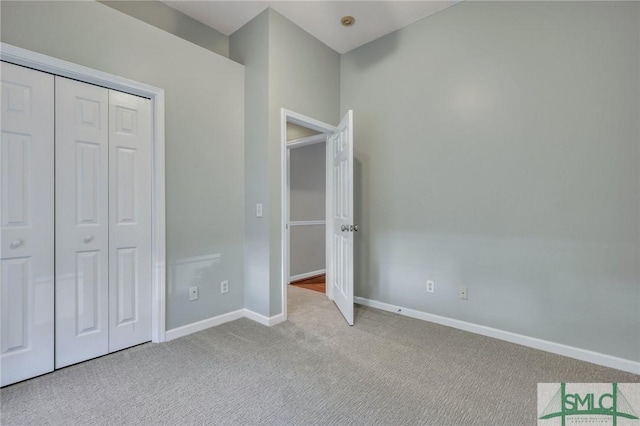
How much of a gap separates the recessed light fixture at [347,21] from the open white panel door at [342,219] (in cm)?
92

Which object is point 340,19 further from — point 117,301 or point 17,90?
point 117,301

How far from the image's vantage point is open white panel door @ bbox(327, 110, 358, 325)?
2816mm

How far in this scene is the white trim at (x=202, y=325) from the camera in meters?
2.50

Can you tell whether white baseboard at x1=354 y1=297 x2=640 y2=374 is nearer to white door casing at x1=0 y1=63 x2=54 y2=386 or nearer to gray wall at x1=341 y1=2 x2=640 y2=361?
gray wall at x1=341 y1=2 x2=640 y2=361

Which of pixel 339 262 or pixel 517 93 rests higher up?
pixel 517 93

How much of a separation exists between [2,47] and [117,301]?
5.62ft

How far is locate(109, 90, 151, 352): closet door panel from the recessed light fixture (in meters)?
1.93

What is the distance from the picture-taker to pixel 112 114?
87.0 inches

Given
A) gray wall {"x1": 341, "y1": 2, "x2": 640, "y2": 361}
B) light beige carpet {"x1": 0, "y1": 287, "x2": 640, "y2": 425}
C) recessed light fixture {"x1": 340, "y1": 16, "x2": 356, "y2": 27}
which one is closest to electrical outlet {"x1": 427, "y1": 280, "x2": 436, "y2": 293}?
gray wall {"x1": 341, "y1": 2, "x2": 640, "y2": 361}

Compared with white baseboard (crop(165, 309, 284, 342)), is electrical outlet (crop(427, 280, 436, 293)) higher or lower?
higher

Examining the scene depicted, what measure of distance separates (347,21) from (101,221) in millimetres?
2753

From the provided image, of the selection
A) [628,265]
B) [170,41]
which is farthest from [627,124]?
[170,41]

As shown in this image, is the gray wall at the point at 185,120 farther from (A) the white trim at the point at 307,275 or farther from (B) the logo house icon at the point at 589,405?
(B) the logo house icon at the point at 589,405

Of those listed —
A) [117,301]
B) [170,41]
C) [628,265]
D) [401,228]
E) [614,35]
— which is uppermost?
[170,41]
